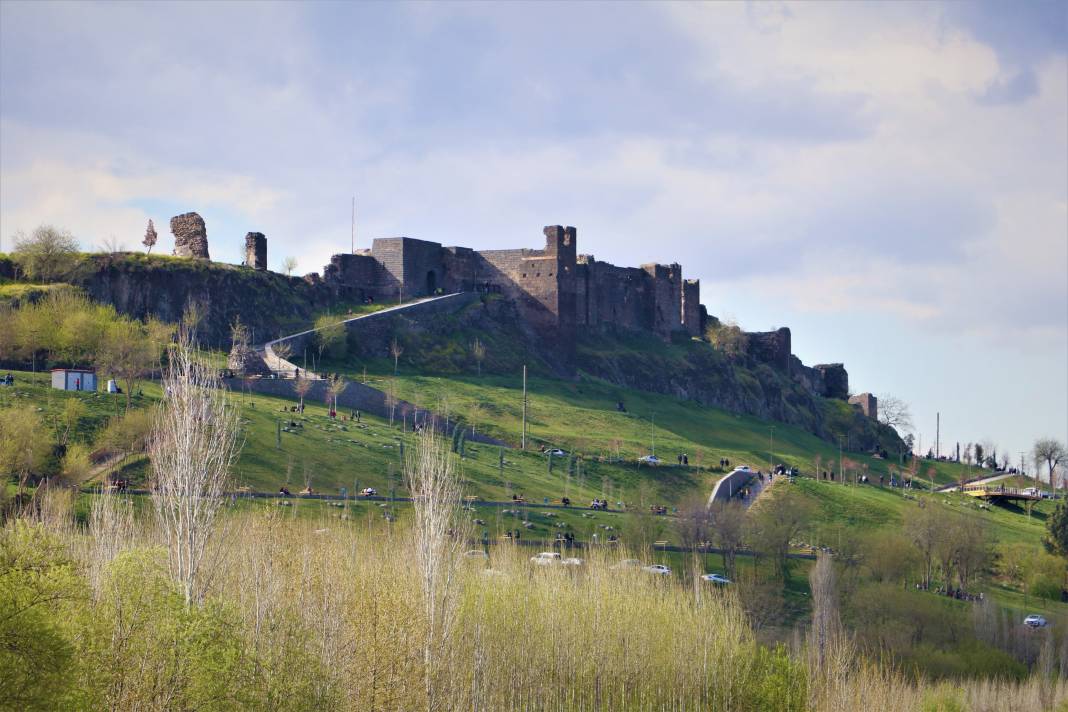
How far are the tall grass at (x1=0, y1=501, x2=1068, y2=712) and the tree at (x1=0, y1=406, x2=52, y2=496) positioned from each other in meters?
10.4

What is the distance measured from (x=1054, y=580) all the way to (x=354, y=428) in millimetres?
40593

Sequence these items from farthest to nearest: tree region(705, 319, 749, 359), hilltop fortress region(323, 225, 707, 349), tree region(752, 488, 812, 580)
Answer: tree region(705, 319, 749, 359), hilltop fortress region(323, 225, 707, 349), tree region(752, 488, 812, 580)

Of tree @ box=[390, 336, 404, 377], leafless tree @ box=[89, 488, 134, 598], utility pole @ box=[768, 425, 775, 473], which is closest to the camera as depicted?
leafless tree @ box=[89, 488, 134, 598]

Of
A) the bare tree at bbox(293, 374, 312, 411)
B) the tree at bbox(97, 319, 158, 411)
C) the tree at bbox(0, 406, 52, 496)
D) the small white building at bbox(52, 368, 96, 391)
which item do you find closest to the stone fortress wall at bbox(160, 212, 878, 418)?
the bare tree at bbox(293, 374, 312, 411)

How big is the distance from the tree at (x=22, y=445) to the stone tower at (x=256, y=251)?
1908 inches

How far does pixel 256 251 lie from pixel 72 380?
36463mm

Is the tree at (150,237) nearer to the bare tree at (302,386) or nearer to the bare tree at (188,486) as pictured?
the bare tree at (302,386)

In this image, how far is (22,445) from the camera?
56.1 m

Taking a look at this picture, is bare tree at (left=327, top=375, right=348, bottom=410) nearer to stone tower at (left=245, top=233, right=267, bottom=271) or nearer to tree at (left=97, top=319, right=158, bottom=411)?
tree at (left=97, top=319, right=158, bottom=411)

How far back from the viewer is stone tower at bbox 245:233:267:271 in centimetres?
10738

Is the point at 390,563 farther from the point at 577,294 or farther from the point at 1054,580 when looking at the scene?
the point at 577,294

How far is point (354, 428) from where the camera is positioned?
7800 centimetres

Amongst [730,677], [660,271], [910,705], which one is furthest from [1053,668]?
[660,271]

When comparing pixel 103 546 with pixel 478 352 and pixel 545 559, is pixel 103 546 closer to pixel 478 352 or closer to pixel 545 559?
pixel 545 559
